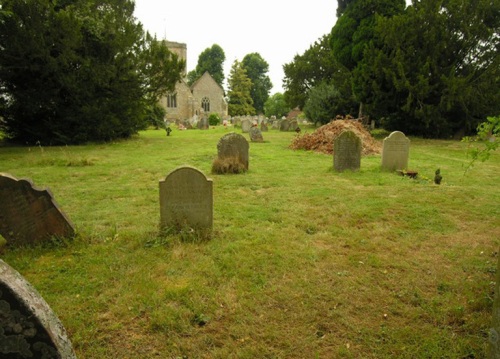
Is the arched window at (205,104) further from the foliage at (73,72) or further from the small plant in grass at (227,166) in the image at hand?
the small plant in grass at (227,166)

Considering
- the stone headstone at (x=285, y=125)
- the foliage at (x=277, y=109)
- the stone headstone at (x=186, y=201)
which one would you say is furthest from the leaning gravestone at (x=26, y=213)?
the foliage at (x=277, y=109)

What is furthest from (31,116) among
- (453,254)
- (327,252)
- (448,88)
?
(448,88)

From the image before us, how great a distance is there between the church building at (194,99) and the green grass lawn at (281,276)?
4323cm

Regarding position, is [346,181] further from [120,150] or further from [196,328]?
[120,150]

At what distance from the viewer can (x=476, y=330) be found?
108 inches

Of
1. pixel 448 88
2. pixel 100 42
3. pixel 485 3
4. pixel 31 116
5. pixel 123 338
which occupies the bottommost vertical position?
pixel 123 338

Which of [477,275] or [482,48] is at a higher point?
[482,48]

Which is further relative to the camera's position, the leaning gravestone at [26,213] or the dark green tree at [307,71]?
the dark green tree at [307,71]

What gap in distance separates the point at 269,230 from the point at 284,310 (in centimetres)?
195

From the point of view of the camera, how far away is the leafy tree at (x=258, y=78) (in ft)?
235

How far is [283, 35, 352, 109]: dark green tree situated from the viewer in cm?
3566

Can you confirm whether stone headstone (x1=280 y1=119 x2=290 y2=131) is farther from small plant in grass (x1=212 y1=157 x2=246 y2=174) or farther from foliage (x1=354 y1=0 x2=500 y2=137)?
small plant in grass (x1=212 y1=157 x2=246 y2=174)

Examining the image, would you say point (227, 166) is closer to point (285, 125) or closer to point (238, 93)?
point (285, 125)

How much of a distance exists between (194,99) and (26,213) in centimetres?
4867
